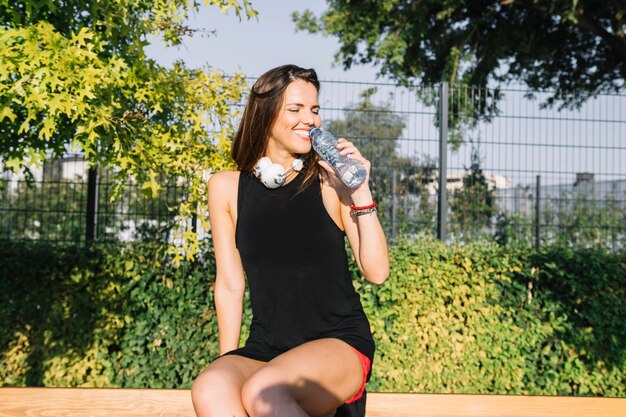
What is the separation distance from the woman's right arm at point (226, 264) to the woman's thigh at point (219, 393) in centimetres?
36

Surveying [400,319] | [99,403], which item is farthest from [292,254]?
[400,319]

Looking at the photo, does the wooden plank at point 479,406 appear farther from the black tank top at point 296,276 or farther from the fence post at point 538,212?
the fence post at point 538,212

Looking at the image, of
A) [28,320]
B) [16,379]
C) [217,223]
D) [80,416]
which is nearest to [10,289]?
[28,320]

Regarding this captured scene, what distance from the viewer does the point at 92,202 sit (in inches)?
202

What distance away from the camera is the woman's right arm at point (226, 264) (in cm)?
214

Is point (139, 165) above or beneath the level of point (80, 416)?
above

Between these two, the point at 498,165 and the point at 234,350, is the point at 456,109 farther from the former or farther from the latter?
the point at 234,350

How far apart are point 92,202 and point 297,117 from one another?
348 centimetres

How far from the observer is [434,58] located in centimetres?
1406

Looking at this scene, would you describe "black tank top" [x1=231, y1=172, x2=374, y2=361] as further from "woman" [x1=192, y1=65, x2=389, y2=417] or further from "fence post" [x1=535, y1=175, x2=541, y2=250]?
"fence post" [x1=535, y1=175, x2=541, y2=250]

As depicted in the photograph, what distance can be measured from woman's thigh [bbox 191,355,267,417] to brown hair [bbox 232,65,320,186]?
2.26 ft

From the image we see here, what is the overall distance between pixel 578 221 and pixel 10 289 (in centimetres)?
511

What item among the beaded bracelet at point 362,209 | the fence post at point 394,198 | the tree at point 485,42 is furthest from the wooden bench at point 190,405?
the tree at point 485,42

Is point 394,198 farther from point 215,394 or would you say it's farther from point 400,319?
point 215,394
